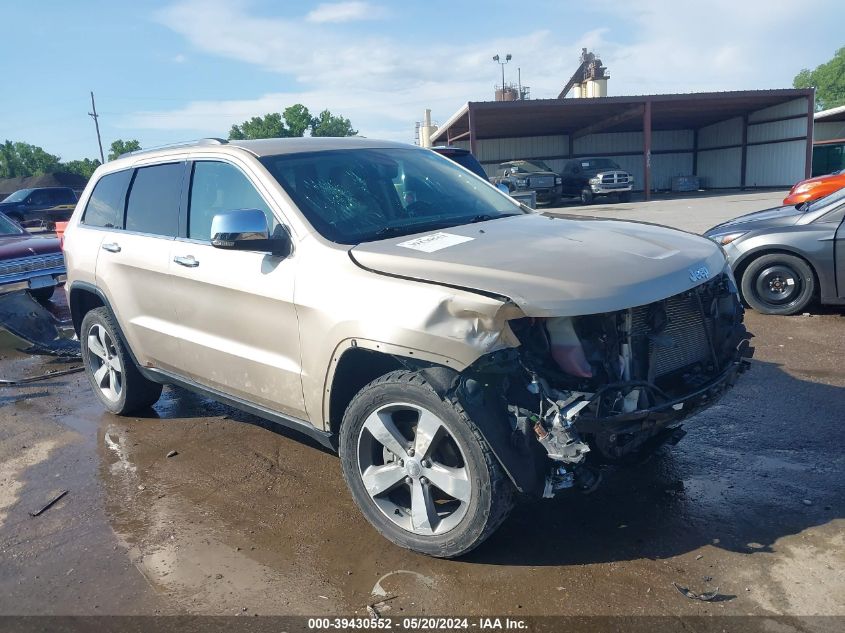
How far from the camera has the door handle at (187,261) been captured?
407cm

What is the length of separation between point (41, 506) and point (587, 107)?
2916cm

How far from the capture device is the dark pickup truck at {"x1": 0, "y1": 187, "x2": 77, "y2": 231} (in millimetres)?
25591

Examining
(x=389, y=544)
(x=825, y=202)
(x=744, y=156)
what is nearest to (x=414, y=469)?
(x=389, y=544)

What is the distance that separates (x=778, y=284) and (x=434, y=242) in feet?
17.3

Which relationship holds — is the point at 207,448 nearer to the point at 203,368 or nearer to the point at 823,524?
the point at 203,368

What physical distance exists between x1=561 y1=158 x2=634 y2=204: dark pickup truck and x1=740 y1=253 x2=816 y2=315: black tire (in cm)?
2189

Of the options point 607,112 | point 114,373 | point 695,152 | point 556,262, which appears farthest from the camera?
point 695,152

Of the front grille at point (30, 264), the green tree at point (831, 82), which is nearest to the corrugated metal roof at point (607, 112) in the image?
the front grille at point (30, 264)

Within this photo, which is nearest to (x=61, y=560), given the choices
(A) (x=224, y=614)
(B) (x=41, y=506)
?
(B) (x=41, y=506)

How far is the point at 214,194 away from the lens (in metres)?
4.17

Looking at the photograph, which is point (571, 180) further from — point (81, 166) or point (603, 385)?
point (81, 166)

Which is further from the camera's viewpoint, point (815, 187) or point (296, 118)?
point (296, 118)

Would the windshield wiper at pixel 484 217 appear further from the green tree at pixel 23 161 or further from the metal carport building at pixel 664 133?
the green tree at pixel 23 161

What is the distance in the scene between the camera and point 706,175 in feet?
121
